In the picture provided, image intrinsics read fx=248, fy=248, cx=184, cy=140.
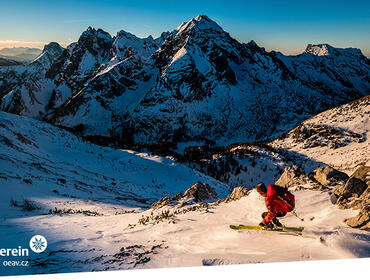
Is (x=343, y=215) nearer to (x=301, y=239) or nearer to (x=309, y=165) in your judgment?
(x=301, y=239)

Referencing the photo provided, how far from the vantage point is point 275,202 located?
5711 mm

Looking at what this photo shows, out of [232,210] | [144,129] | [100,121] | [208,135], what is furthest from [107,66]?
[232,210]

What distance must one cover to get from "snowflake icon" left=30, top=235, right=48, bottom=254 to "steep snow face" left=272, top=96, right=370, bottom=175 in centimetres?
2992

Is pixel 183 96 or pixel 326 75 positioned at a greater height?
pixel 326 75

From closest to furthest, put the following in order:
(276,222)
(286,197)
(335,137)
Result: (286,197) → (276,222) → (335,137)

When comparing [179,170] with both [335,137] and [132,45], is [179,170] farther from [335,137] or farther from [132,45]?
[132,45]

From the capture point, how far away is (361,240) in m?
4.86

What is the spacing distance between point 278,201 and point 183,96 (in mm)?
108752

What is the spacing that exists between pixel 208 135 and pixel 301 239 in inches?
3765

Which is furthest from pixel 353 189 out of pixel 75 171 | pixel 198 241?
pixel 75 171

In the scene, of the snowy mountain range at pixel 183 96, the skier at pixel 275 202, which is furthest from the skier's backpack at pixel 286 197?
the snowy mountain range at pixel 183 96

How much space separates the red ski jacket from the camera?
558 centimetres

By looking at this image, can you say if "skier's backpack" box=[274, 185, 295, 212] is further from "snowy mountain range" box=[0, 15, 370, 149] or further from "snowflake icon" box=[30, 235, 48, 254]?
"snowy mountain range" box=[0, 15, 370, 149]

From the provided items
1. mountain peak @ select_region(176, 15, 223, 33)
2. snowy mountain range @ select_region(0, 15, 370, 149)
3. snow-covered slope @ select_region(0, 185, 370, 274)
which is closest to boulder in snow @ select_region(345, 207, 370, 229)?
snow-covered slope @ select_region(0, 185, 370, 274)
